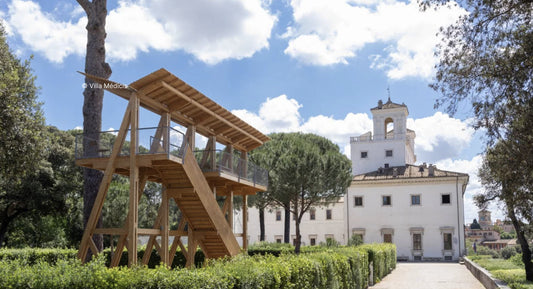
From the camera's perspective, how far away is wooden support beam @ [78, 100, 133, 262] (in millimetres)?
15086

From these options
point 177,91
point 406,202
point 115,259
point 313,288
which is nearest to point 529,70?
point 313,288

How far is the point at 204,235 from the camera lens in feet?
63.3

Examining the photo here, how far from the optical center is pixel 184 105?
17.5m

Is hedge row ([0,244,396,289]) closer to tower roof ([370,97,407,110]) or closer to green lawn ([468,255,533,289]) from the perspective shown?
green lawn ([468,255,533,289])

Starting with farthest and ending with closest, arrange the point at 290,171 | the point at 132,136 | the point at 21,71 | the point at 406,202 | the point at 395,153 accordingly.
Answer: the point at 395,153 < the point at 406,202 < the point at 290,171 < the point at 21,71 < the point at 132,136

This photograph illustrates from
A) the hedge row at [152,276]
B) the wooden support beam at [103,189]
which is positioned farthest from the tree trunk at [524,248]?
the wooden support beam at [103,189]

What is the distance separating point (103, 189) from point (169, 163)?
2.06 m

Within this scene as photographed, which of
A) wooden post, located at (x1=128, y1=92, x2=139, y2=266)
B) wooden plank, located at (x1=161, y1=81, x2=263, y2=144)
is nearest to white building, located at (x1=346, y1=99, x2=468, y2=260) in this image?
wooden plank, located at (x1=161, y1=81, x2=263, y2=144)

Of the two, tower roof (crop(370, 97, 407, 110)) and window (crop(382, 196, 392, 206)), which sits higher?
tower roof (crop(370, 97, 407, 110))

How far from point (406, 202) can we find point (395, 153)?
266 inches

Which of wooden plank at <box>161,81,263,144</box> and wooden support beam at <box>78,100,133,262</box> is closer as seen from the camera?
wooden support beam at <box>78,100,133,262</box>

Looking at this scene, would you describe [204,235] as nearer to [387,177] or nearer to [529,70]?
[529,70]

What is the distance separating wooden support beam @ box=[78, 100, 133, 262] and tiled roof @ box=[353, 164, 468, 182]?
41.2 m

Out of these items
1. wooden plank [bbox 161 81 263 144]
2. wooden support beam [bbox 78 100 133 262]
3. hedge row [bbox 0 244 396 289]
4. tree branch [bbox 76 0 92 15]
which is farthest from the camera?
tree branch [bbox 76 0 92 15]
